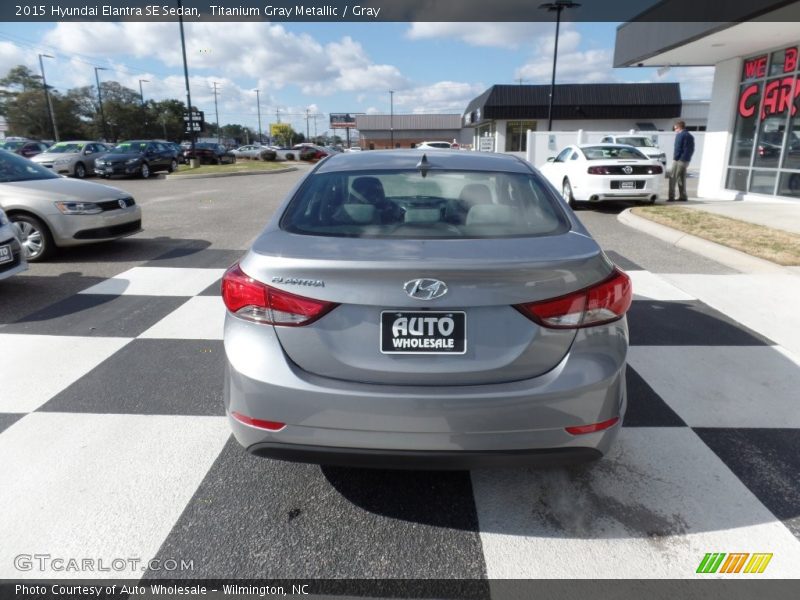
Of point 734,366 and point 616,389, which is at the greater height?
point 616,389

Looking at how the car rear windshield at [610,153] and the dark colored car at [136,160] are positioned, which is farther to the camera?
the dark colored car at [136,160]

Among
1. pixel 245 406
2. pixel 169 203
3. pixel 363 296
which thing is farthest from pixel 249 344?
pixel 169 203

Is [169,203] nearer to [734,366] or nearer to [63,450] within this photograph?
[63,450]

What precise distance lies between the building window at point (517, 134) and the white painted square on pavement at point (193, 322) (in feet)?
139

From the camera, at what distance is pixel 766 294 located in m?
5.66

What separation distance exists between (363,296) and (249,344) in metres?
0.52

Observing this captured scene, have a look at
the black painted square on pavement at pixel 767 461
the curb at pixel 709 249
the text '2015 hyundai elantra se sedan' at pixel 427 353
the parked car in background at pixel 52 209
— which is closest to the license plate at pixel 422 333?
the text '2015 hyundai elantra se sedan' at pixel 427 353

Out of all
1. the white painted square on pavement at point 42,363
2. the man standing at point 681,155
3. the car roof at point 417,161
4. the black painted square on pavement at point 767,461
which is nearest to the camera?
the black painted square on pavement at point 767,461

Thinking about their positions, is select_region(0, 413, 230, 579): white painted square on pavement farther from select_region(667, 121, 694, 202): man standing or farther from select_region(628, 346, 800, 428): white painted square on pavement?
select_region(667, 121, 694, 202): man standing

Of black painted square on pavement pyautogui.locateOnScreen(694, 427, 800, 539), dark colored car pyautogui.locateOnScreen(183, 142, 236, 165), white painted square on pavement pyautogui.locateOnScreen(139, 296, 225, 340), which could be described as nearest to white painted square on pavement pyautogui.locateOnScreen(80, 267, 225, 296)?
white painted square on pavement pyautogui.locateOnScreen(139, 296, 225, 340)

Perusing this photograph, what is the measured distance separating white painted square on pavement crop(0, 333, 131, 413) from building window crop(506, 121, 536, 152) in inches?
1714

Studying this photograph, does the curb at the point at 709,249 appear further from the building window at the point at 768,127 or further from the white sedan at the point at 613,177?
the building window at the point at 768,127

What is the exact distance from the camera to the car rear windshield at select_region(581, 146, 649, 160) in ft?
40.6

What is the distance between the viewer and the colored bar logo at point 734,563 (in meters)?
2.11
